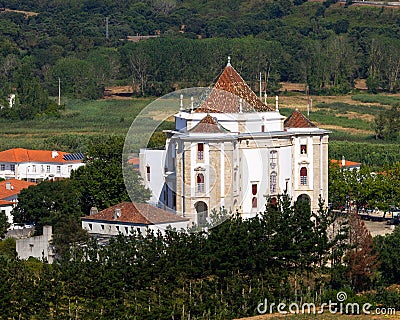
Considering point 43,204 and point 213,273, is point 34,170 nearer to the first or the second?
point 43,204

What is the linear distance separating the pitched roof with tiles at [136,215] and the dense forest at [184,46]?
41861 mm

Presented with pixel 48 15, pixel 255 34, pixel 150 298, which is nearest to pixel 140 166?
pixel 150 298

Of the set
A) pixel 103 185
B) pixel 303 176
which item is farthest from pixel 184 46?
pixel 103 185

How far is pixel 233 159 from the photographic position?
149 ft

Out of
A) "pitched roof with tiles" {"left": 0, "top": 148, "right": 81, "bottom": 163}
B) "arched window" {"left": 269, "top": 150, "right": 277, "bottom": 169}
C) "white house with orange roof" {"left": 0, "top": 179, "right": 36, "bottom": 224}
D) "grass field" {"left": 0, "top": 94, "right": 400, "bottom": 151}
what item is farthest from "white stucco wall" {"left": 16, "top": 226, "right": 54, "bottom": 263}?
"grass field" {"left": 0, "top": 94, "right": 400, "bottom": 151}

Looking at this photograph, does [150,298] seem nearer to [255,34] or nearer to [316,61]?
[316,61]

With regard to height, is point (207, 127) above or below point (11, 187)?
above

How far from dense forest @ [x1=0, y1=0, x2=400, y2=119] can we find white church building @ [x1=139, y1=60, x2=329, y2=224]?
39278 millimetres

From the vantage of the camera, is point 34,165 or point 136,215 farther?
point 34,165

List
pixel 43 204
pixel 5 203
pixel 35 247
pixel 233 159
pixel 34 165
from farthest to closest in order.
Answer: pixel 34 165 → pixel 5 203 → pixel 43 204 → pixel 233 159 → pixel 35 247

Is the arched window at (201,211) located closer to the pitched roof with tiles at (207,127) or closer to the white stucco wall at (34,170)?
the pitched roof with tiles at (207,127)

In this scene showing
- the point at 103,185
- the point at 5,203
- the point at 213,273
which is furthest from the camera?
the point at 5,203

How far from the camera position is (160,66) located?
10025cm

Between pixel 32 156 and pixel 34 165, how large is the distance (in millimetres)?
642
